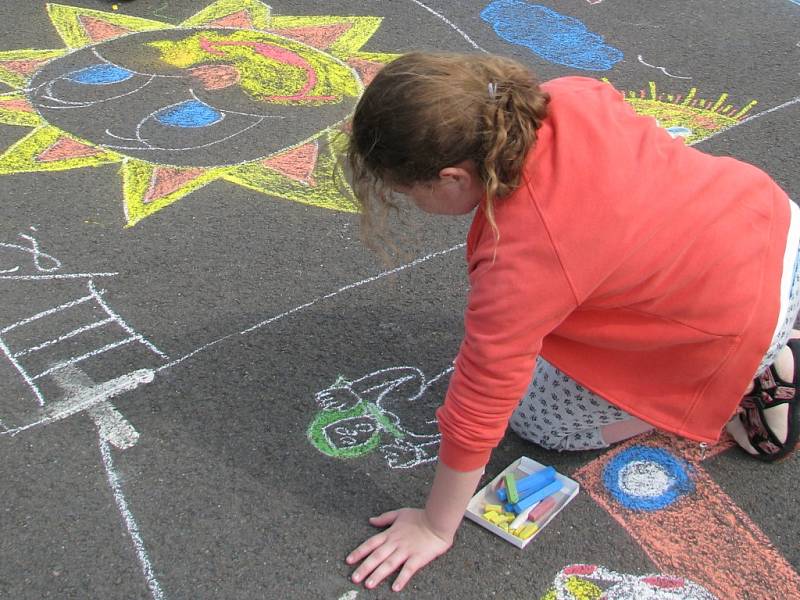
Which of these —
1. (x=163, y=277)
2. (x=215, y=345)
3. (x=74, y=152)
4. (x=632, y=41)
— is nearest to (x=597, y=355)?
(x=215, y=345)

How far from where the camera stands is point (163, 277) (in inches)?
111

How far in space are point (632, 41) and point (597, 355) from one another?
10.8 feet

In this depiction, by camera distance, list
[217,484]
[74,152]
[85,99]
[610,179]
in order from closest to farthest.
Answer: [610,179], [217,484], [74,152], [85,99]

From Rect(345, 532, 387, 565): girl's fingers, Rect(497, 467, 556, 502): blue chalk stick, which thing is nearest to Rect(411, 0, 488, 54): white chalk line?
Rect(497, 467, 556, 502): blue chalk stick

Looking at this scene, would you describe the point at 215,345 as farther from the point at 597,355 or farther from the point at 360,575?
the point at 597,355

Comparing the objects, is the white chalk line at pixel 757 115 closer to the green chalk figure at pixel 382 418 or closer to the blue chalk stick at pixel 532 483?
the green chalk figure at pixel 382 418

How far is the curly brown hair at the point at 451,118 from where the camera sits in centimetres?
150

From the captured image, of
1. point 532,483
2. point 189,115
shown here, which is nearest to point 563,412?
point 532,483

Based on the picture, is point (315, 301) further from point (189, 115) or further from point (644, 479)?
point (189, 115)

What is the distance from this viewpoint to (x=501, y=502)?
82.0 inches

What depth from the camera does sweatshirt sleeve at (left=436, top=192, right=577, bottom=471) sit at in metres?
1.57

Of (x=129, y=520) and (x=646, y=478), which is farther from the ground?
(x=646, y=478)

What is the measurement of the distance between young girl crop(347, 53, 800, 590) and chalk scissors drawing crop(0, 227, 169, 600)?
2.52 feet

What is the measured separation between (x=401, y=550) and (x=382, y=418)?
1.57 feet
